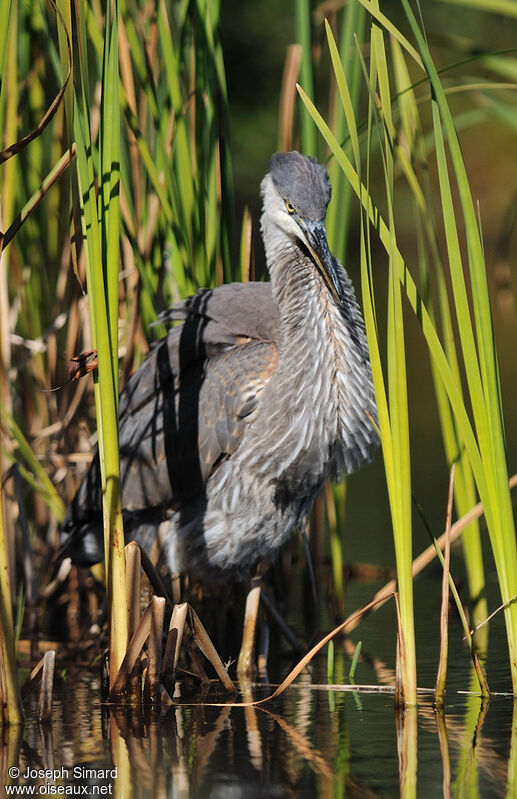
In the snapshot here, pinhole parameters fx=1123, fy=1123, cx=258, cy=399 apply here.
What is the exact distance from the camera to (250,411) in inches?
171

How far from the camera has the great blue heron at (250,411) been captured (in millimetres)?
4211

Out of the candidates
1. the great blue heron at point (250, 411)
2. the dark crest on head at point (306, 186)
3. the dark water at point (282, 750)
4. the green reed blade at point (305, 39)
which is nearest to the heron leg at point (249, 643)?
the great blue heron at point (250, 411)

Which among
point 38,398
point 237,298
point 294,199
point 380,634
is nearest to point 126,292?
point 38,398

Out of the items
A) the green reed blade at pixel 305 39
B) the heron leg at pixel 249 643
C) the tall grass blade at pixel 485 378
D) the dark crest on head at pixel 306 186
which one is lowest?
the heron leg at pixel 249 643

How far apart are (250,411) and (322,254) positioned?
2.34ft

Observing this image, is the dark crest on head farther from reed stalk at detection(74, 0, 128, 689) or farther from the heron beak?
reed stalk at detection(74, 0, 128, 689)

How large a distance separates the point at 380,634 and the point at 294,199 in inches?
71.6

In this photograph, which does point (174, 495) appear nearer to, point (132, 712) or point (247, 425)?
point (247, 425)

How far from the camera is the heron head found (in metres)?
3.99

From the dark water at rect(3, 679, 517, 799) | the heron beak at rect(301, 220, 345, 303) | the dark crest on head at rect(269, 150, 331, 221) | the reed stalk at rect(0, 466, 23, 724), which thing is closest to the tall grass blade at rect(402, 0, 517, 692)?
the dark water at rect(3, 679, 517, 799)

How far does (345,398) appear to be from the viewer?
421cm

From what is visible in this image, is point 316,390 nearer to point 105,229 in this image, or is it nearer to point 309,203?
point 309,203

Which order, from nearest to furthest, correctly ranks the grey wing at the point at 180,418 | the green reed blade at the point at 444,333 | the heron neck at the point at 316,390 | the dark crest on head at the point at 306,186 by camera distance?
the green reed blade at the point at 444,333 → the dark crest on head at the point at 306,186 → the heron neck at the point at 316,390 → the grey wing at the point at 180,418

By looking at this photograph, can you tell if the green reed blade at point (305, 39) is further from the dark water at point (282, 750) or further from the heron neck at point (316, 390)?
the dark water at point (282, 750)
